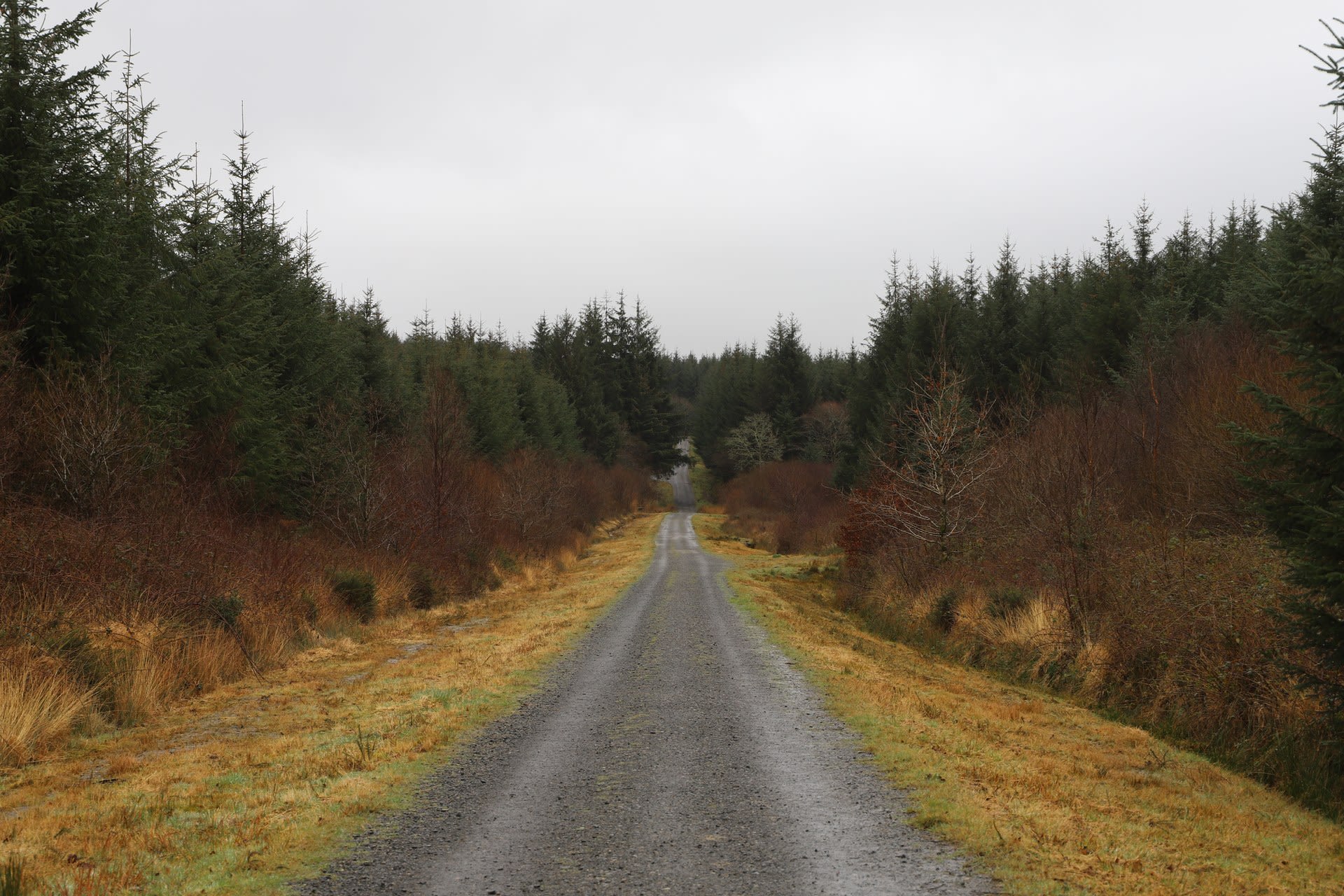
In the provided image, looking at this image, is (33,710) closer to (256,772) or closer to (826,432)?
(256,772)

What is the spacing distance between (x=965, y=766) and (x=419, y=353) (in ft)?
152

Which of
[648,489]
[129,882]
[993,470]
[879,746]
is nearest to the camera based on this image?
[129,882]

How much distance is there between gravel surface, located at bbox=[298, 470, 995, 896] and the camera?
555 cm

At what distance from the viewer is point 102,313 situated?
16781 mm

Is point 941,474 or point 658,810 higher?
point 941,474

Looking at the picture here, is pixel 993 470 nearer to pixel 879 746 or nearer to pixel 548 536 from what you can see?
pixel 879 746

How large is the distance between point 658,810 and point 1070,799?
3.63m

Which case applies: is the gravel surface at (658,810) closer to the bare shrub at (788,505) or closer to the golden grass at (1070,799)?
the golden grass at (1070,799)

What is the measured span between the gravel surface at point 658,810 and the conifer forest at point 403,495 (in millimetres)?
1221

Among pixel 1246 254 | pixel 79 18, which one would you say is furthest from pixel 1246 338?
pixel 79 18

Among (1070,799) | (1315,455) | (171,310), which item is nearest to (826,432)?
(171,310)

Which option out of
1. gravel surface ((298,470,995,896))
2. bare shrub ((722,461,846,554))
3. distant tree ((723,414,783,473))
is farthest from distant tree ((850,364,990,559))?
distant tree ((723,414,783,473))

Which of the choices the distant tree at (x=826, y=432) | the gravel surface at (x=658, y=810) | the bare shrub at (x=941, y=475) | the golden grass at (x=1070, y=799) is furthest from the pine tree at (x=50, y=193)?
the distant tree at (x=826, y=432)

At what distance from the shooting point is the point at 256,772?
8320 millimetres
